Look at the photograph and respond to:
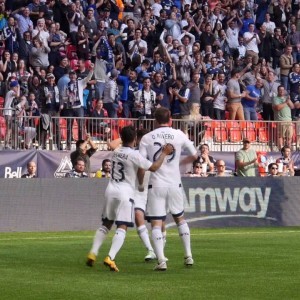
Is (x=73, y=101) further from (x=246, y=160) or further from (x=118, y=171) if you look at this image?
(x=118, y=171)

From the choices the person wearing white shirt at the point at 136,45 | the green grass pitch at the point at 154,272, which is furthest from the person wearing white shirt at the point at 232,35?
the green grass pitch at the point at 154,272

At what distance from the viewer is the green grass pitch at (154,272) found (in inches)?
480

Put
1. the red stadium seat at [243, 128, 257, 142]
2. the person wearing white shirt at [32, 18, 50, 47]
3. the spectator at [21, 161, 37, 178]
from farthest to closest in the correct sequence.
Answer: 1. the red stadium seat at [243, 128, 257, 142]
2. the person wearing white shirt at [32, 18, 50, 47]
3. the spectator at [21, 161, 37, 178]

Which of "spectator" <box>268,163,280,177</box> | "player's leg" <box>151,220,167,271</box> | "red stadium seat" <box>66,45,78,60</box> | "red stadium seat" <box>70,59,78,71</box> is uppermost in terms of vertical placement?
"red stadium seat" <box>66,45,78,60</box>

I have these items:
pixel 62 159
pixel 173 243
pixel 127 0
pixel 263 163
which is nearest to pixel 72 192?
pixel 62 159

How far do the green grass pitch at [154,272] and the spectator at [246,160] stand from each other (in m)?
5.25

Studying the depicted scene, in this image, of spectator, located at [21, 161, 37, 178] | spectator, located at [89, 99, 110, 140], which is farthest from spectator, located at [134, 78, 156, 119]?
spectator, located at [21, 161, 37, 178]

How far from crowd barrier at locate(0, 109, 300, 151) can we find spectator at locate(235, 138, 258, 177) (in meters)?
2.89

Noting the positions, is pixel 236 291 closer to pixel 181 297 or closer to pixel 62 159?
pixel 181 297

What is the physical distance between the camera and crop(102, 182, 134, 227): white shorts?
15.0 m

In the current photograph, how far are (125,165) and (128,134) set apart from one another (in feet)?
1.46

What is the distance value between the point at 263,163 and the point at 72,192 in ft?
21.9

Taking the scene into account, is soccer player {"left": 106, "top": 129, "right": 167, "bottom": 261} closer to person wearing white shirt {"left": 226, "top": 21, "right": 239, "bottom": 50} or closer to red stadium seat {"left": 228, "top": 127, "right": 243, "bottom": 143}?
red stadium seat {"left": 228, "top": 127, "right": 243, "bottom": 143}

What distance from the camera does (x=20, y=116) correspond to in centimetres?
2747
